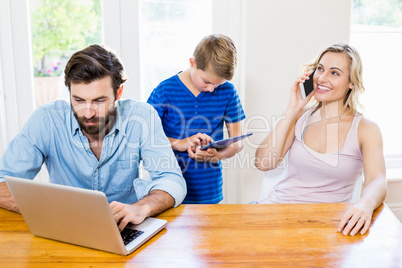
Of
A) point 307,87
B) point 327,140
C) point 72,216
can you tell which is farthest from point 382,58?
point 72,216

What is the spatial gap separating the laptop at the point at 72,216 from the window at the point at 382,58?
2.35 meters

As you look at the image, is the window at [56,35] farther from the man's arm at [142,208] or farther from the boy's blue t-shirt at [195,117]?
the man's arm at [142,208]

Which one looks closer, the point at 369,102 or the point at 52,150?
the point at 52,150

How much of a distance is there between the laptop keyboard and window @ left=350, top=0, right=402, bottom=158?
7.51ft

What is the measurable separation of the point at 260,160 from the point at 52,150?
0.98 meters

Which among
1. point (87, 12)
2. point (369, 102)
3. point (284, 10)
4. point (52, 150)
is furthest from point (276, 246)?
point (369, 102)

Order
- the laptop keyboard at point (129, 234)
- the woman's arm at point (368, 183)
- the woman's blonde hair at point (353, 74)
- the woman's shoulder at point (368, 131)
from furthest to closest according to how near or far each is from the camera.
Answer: the woman's blonde hair at point (353, 74)
the woman's shoulder at point (368, 131)
the woman's arm at point (368, 183)
the laptop keyboard at point (129, 234)

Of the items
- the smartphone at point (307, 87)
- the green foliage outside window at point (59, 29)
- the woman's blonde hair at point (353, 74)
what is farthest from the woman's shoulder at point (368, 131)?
the green foliage outside window at point (59, 29)

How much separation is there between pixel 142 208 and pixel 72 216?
269 millimetres

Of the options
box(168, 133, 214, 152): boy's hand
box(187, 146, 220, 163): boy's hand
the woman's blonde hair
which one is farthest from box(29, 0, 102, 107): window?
the woman's blonde hair

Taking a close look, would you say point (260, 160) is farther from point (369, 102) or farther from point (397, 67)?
point (397, 67)

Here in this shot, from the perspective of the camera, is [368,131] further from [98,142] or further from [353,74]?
[98,142]

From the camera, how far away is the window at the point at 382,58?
300 centimetres

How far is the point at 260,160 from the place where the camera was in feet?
6.91
